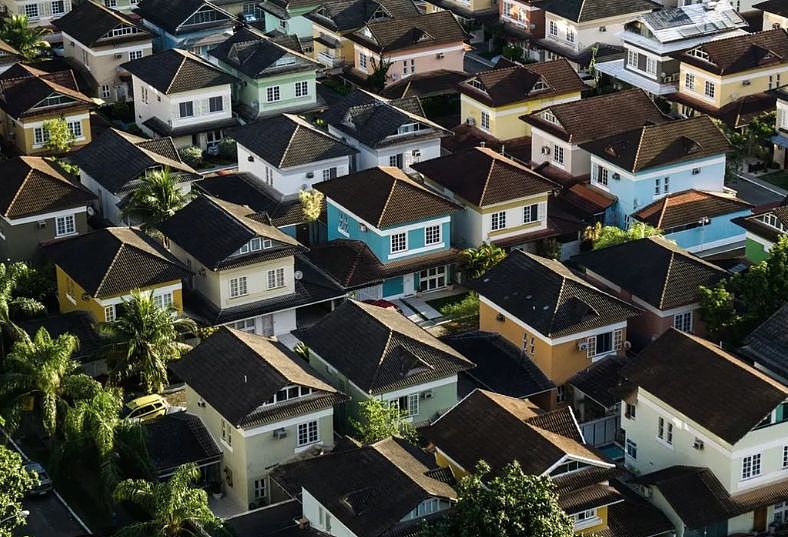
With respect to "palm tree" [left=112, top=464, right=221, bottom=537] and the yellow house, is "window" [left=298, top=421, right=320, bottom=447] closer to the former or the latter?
"palm tree" [left=112, top=464, right=221, bottom=537]

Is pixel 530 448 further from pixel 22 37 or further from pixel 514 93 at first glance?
pixel 22 37

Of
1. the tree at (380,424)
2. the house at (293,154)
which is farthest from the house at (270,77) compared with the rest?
the tree at (380,424)

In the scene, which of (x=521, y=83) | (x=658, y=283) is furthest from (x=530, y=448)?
(x=521, y=83)

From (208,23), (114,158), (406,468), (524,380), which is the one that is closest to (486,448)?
(406,468)

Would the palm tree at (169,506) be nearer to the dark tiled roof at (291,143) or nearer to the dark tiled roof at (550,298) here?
the dark tiled roof at (550,298)

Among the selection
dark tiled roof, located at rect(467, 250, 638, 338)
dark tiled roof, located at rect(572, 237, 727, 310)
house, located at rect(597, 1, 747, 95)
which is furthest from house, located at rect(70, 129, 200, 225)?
house, located at rect(597, 1, 747, 95)

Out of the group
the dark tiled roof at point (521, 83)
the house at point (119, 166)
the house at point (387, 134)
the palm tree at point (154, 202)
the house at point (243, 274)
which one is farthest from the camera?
the dark tiled roof at point (521, 83)

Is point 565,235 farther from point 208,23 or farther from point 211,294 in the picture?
point 208,23
